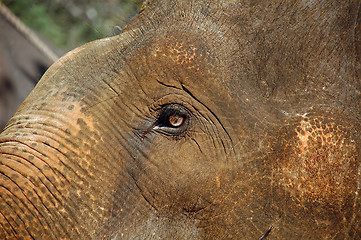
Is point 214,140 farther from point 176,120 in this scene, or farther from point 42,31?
point 42,31

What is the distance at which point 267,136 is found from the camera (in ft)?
7.42

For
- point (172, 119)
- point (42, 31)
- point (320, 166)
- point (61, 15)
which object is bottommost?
point (172, 119)

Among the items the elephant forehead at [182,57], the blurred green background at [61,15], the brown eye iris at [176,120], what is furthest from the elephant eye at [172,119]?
the blurred green background at [61,15]

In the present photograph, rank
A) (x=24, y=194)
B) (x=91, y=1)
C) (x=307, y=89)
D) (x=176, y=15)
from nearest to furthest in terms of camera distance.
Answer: (x=24, y=194), (x=307, y=89), (x=176, y=15), (x=91, y=1)

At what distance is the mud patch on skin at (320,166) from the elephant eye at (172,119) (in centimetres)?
52

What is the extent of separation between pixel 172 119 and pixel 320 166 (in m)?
0.77

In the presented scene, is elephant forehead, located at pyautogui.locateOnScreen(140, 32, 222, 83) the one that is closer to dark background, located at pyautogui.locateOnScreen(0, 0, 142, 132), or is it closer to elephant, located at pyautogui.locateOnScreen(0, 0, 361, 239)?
elephant, located at pyautogui.locateOnScreen(0, 0, 361, 239)

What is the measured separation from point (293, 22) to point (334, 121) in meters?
0.55

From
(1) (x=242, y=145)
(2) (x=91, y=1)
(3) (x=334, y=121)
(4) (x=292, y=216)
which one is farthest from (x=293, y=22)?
(2) (x=91, y=1)

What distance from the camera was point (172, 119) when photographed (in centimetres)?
232

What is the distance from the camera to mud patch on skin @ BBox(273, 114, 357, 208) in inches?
86.7

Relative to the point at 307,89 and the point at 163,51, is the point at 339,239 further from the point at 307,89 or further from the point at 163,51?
the point at 163,51

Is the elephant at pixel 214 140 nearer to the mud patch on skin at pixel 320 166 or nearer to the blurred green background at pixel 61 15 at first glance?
the mud patch on skin at pixel 320 166

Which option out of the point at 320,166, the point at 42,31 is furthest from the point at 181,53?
the point at 42,31
